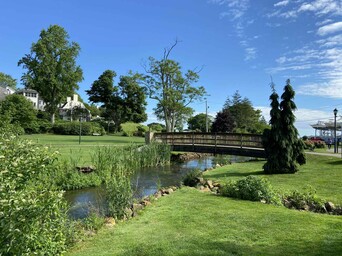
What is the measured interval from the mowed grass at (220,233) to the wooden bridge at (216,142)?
→ 41.0 ft

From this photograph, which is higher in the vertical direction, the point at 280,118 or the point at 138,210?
the point at 280,118

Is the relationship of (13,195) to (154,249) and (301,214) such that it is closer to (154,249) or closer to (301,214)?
(154,249)

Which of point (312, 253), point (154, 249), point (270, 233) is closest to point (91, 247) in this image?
point (154, 249)

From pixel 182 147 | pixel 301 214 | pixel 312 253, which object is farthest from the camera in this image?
pixel 182 147

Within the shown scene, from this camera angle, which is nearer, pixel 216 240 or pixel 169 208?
pixel 216 240

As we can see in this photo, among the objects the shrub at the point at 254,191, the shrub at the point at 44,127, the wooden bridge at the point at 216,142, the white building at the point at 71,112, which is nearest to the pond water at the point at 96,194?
the shrub at the point at 254,191

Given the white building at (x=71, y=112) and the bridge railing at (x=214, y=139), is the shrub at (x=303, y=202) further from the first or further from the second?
the white building at (x=71, y=112)

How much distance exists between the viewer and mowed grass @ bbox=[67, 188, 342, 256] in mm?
4562

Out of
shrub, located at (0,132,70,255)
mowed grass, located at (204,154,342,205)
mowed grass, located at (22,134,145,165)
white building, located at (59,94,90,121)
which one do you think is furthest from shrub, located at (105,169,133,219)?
white building, located at (59,94,90,121)

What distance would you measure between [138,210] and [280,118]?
8.54 meters

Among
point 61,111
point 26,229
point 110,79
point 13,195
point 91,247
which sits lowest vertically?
point 91,247

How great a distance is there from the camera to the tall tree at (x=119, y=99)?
6131 cm

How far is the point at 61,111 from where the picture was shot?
78.3m

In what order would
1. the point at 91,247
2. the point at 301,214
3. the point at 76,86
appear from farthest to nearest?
the point at 76,86 < the point at 301,214 < the point at 91,247
